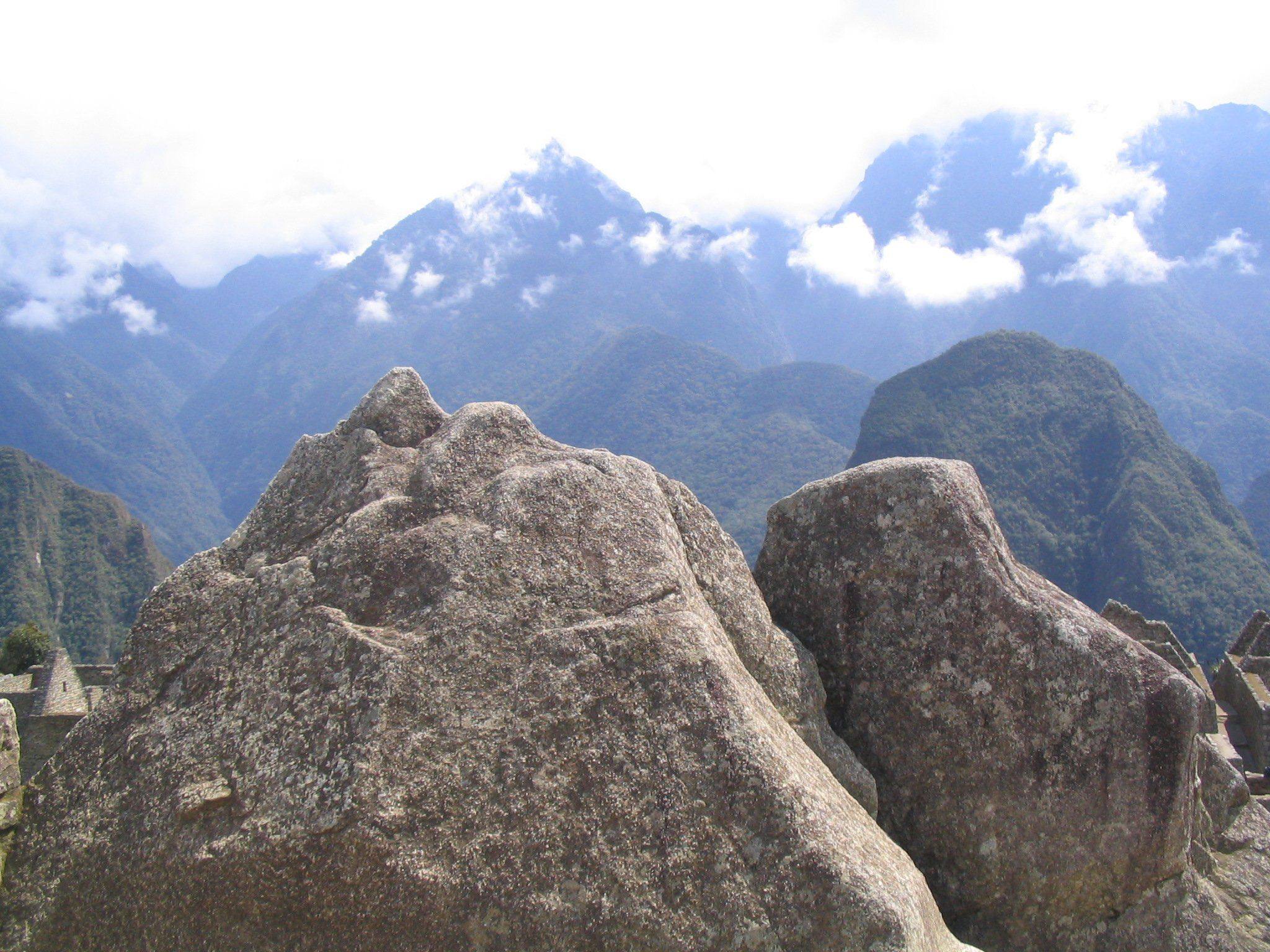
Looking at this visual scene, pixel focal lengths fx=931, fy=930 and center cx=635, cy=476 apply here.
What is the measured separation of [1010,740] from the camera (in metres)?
6.74

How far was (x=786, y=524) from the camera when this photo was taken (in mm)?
7934

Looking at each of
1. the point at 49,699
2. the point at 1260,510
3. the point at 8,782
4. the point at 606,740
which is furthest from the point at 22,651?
the point at 1260,510

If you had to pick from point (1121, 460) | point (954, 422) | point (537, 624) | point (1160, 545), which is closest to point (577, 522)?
point (537, 624)

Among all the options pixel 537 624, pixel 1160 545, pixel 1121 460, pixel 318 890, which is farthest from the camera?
pixel 1121 460

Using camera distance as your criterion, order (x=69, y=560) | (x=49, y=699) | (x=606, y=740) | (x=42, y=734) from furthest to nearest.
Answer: (x=69, y=560), (x=49, y=699), (x=42, y=734), (x=606, y=740)

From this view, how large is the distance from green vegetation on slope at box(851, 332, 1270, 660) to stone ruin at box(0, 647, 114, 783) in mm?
92228

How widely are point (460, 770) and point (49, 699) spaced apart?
30693 millimetres

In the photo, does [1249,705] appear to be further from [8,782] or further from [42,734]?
[42,734]

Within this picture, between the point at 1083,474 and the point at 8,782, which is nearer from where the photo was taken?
the point at 8,782

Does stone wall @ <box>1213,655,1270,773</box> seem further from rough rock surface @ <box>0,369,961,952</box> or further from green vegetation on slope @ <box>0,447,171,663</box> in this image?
green vegetation on slope @ <box>0,447,171,663</box>

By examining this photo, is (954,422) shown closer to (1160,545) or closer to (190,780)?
(1160,545)

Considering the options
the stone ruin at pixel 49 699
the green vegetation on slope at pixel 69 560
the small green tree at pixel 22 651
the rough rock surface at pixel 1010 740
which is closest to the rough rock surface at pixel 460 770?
the rough rock surface at pixel 1010 740

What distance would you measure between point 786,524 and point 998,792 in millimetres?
2598

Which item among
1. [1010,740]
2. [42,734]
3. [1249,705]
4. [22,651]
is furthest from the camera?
[22,651]
